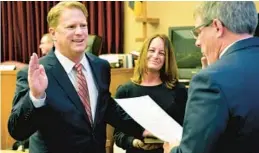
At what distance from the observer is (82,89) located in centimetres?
184

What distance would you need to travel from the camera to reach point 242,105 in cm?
125

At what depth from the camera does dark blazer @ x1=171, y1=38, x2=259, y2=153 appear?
1.24 meters

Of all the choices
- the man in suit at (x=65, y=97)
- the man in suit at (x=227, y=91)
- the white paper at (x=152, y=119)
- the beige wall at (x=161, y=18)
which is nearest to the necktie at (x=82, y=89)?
the man in suit at (x=65, y=97)

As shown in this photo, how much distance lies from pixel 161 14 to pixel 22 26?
204 centimetres

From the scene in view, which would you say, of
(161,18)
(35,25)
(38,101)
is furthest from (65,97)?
(35,25)

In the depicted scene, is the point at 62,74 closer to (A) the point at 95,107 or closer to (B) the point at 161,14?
(A) the point at 95,107

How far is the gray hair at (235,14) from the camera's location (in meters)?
1.33

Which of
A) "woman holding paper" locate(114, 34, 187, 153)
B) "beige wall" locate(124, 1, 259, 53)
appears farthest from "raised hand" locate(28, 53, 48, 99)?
"beige wall" locate(124, 1, 259, 53)

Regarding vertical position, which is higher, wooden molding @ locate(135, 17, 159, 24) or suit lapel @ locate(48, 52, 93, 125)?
wooden molding @ locate(135, 17, 159, 24)

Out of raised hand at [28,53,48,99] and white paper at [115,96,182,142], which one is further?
white paper at [115,96,182,142]

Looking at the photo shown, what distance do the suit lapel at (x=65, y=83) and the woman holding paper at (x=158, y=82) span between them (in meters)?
0.78

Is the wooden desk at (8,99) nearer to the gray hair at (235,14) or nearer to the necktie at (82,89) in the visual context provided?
the necktie at (82,89)

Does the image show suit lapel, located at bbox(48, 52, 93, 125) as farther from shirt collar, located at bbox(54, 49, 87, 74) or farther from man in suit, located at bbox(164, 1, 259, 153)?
man in suit, located at bbox(164, 1, 259, 153)

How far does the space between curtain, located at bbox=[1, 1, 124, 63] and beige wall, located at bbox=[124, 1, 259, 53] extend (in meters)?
0.09
